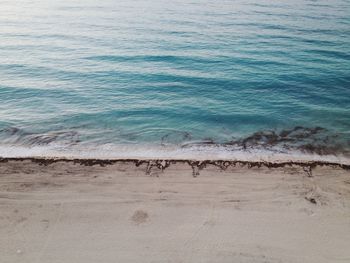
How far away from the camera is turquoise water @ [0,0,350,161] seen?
13086 mm

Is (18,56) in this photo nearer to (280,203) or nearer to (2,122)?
(2,122)

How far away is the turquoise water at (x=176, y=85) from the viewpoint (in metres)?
13.1

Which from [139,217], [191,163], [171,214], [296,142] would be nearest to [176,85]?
[296,142]

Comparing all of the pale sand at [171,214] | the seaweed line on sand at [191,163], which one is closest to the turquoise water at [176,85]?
the seaweed line on sand at [191,163]

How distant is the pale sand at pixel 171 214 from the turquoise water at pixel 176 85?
2.15 m

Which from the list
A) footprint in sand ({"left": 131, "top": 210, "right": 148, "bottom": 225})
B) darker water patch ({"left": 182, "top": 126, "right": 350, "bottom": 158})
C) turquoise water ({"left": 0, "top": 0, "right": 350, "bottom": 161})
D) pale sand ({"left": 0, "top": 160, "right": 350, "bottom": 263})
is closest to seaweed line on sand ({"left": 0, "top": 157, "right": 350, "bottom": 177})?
pale sand ({"left": 0, "top": 160, "right": 350, "bottom": 263})

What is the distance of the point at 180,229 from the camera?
8133mm

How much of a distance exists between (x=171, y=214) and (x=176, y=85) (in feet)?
35.7

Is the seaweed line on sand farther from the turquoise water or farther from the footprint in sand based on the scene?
the footprint in sand

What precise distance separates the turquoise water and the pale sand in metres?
2.15

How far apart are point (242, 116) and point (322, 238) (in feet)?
25.2

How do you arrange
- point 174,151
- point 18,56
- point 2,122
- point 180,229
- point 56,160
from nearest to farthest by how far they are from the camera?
1. point 180,229
2. point 56,160
3. point 174,151
4. point 2,122
5. point 18,56

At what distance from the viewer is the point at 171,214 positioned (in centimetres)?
863

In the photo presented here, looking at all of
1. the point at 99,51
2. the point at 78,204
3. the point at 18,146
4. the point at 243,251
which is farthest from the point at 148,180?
the point at 99,51
